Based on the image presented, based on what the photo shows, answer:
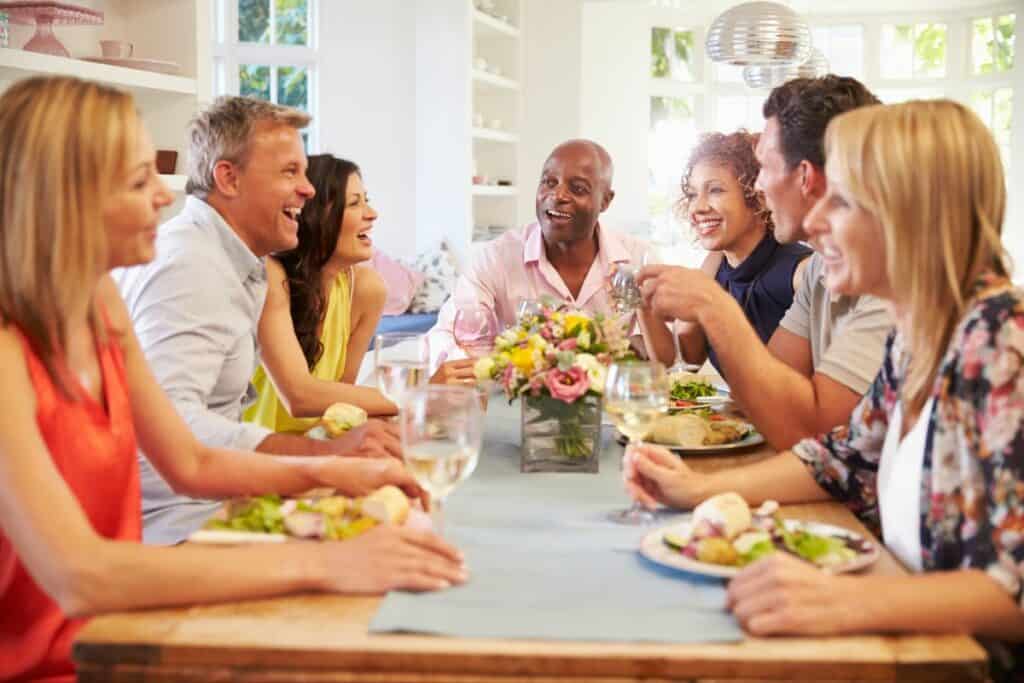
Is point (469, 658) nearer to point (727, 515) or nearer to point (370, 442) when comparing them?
point (727, 515)

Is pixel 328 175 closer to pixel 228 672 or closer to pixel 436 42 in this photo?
pixel 228 672

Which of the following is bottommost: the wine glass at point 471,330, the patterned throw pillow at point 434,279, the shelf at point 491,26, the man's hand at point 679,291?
the patterned throw pillow at point 434,279

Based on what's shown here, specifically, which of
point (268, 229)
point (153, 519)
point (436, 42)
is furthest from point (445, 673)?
point (436, 42)

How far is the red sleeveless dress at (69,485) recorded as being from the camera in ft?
4.82

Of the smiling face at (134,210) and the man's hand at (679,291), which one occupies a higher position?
the smiling face at (134,210)

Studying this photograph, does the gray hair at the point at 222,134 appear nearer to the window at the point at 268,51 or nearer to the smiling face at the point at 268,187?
the smiling face at the point at 268,187

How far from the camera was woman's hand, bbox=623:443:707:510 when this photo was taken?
5.55 feet

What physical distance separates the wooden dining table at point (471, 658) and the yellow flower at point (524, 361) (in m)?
0.83

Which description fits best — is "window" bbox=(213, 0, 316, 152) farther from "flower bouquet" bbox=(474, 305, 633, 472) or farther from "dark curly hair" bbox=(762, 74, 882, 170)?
"flower bouquet" bbox=(474, 305, 633, 472)

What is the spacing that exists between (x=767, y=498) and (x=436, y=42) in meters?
6.53

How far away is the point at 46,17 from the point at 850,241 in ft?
9.81

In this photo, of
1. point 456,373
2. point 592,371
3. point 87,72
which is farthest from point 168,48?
point 592,371

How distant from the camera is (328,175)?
3.10 metres

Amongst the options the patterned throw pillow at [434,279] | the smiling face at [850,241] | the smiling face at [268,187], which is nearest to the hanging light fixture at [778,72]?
the patterned throw pillow at [434,279]
